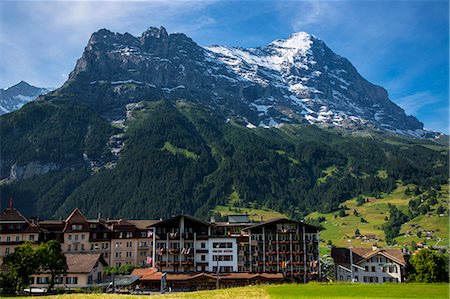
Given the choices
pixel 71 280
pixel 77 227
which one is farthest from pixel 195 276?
pixel 77 227

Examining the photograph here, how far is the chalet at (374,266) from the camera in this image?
113938 millimetres

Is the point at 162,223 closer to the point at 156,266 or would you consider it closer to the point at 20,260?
the point at 156,266

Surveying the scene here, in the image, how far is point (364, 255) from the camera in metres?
119

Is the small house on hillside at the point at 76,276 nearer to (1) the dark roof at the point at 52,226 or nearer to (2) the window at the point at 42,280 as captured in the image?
(2) the window at the point at 42,280

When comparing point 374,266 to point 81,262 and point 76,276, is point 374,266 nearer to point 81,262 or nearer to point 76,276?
point 81,262

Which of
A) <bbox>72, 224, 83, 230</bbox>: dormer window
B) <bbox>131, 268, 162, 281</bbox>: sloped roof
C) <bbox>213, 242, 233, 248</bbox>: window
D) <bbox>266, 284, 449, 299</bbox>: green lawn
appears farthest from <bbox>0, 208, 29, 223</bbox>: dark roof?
<bbox>266, 284, 449, 299</bbox>: green lawn

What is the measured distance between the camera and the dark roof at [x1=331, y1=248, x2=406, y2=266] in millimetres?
114875

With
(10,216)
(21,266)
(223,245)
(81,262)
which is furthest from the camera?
(10,216)

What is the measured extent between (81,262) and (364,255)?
252 ft

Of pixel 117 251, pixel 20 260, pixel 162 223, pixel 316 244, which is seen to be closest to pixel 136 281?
pixel 162 223

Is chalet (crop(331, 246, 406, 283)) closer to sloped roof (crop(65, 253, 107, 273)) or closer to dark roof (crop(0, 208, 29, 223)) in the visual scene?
sloped roof (crop(65, 253, 107, 273))

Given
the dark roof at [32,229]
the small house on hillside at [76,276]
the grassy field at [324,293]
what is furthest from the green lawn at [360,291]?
the dark roof at [32,229]

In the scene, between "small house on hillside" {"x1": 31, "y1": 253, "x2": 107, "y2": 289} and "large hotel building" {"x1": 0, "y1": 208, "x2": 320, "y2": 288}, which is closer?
"small house on hillside" {"x1": 31, "y1": 253, "x2": 107, "y2": 289}

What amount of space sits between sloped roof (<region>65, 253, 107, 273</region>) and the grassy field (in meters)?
32.4
